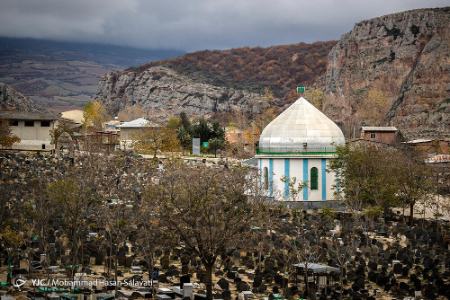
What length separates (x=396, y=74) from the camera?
121188 mm

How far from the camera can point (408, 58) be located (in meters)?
121

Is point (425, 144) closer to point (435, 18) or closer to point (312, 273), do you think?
point (435, 18)

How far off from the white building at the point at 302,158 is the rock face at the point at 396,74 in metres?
51.3

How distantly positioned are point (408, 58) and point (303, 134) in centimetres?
8049

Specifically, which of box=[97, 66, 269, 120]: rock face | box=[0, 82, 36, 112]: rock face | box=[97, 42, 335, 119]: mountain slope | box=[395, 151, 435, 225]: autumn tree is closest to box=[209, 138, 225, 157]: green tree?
box=[395, 151, 435, 225]: autumn tree

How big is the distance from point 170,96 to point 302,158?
109m

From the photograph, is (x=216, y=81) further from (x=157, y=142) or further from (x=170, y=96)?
(x=157, y=142)

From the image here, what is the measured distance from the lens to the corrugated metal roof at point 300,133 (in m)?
45.2

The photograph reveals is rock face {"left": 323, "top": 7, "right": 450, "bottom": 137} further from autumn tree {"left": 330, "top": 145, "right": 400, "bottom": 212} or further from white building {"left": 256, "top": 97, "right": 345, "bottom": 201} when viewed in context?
autumn tree {"left": 330, "top": 145, "right": 400, "bottom": 212}

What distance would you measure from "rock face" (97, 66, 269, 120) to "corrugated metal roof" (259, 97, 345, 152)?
88.0 m

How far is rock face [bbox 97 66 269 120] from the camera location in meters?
148

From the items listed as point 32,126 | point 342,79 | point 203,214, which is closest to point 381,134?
point 32,126

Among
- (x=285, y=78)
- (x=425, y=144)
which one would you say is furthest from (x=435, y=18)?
(x=285, y=78)

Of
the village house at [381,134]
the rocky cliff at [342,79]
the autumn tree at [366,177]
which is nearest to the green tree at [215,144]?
the village house at [381,134]
